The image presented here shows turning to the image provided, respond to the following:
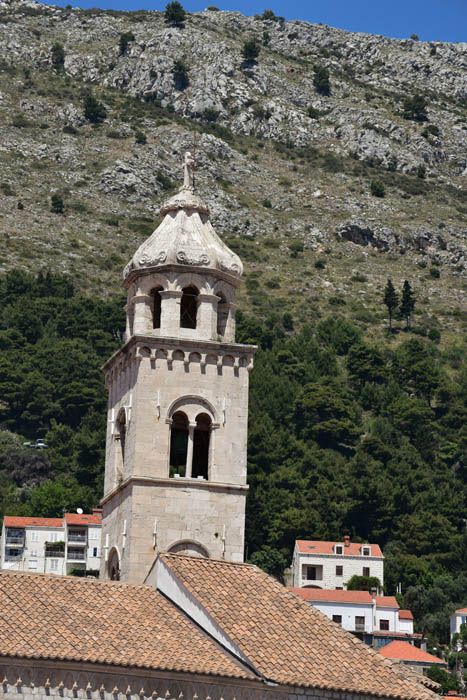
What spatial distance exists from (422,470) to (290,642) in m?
131

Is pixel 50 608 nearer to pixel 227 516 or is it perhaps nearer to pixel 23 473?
pixel 227 516

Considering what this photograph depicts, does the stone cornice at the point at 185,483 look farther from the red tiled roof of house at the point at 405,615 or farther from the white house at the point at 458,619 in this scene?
the white house at the point at 458,619

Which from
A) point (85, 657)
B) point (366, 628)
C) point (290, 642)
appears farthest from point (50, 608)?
point (366, 628)

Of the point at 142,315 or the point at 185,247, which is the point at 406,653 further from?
the point at 185,247

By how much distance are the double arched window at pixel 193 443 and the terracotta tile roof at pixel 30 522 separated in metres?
97.9

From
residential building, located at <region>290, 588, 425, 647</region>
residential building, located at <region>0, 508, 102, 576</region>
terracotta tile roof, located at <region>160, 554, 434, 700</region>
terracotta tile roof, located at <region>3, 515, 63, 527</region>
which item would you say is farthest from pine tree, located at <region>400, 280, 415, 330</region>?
terracotta tile roof, located at <region>160, 554, 434, 700</region>

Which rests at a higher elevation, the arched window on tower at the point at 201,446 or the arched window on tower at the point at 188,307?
the arched window on tower at the point at 188,307

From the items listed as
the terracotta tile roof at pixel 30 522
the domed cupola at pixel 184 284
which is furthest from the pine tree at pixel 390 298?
the domed cupola at pixel 184 284

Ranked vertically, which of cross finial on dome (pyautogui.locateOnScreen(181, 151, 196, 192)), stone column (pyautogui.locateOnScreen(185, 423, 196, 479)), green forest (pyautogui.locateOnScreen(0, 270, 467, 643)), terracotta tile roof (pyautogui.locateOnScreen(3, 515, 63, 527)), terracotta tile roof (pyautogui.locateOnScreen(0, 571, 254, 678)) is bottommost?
terracotta tile roof (pyautogui.locateOnScreen(0, 571, 254, 678))

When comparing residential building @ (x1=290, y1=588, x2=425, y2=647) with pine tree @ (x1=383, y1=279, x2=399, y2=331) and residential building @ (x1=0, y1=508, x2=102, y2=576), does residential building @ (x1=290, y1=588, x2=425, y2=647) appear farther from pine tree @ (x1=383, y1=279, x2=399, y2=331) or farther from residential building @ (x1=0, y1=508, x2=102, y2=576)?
pine tree @ (x1=383, y1=279, x2=399, y2=331)

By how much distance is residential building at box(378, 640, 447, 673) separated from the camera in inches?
4053

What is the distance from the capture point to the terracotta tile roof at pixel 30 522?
13430 centimetres

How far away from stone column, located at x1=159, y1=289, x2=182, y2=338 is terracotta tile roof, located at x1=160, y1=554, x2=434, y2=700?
283 inches

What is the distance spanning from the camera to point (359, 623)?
11838 centimetres
